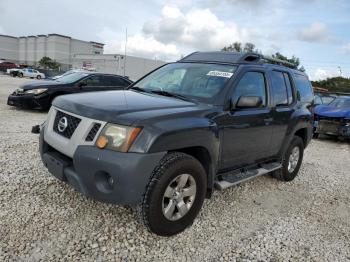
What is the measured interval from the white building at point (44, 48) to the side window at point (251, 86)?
86304 millimetres

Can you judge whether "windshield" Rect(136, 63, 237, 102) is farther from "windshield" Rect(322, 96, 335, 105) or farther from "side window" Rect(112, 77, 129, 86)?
"windshield" Rect(322, 96, 335, 105)

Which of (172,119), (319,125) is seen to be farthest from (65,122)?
(319,125)

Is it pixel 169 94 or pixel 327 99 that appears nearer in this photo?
pixel 169 94

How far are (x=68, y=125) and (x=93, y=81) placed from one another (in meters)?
8.40

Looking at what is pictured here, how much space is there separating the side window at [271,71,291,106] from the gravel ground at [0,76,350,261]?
135cm

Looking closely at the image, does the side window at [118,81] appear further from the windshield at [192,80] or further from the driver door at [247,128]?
the driver door at [247,128]

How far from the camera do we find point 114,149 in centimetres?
315

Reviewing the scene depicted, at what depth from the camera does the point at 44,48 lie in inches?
3799

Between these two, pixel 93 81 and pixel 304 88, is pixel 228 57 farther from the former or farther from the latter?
pixel 93 81

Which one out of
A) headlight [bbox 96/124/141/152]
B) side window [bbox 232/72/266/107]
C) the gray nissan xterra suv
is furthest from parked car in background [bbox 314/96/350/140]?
headlight [bbox 96/124/141/152]

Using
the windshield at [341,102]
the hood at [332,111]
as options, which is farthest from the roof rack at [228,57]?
the windshield at [341,102]

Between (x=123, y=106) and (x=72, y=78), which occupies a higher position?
(x=123, y=106)

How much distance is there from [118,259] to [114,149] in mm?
971

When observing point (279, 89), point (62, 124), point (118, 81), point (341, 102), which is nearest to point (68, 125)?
point (62, 124)
